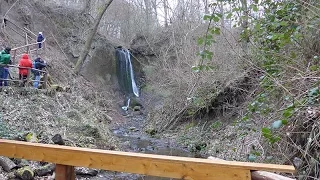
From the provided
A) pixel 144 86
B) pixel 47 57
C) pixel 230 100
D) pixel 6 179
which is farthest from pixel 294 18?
pixel 144 86

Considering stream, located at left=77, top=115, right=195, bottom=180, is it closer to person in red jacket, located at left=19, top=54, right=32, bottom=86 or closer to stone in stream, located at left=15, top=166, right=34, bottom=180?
stone in stream, located at left=15, top=166, right=34, bottom=180

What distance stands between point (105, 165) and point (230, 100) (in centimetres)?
1133

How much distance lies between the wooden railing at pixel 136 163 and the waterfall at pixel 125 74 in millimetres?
23848

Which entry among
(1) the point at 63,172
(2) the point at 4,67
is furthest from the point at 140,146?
(1) the point at 63,172

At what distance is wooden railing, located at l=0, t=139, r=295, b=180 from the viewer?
216cm

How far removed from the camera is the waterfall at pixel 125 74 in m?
27.0

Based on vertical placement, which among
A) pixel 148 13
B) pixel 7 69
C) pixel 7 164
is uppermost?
pixel 148 13

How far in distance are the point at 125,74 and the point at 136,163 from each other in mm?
25575

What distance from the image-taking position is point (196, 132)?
14320 mm

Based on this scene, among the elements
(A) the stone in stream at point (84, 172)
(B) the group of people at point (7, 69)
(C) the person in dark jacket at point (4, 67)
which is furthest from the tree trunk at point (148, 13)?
(A) the stone in stream at point (84, 172)

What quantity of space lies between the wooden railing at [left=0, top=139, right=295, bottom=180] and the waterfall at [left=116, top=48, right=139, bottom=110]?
23848 millimetres

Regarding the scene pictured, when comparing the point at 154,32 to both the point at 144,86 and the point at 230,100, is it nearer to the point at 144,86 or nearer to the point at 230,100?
the point at 144,86

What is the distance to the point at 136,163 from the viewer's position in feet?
7.91

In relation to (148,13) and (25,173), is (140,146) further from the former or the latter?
(148,13)
